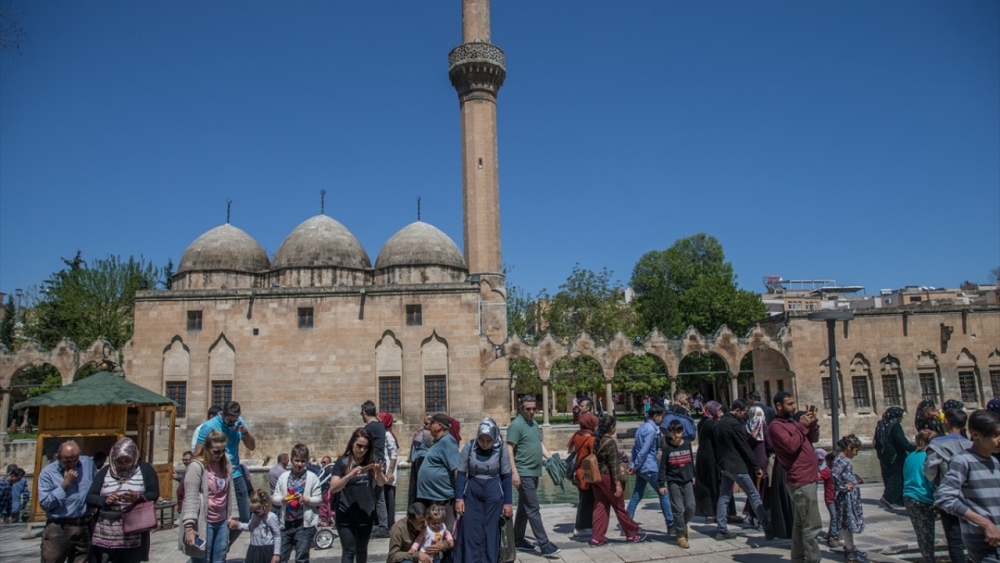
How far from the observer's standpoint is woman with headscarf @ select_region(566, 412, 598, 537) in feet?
24.2

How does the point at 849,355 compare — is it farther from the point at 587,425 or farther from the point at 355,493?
the point at 355,493

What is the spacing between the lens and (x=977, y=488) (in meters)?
4.24

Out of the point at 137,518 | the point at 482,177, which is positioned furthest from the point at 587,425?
the point at 482,177

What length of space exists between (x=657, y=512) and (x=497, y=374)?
762 inches

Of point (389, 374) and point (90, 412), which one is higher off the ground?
point (389, 374)

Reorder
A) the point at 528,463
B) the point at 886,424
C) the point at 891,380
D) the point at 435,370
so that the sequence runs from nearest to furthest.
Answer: the point at 528,463
the point at 886,424
the point at 435,370
the point at 891,380

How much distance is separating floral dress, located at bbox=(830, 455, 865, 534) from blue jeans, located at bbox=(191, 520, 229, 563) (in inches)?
231

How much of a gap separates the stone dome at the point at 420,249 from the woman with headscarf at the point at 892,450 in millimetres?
21746

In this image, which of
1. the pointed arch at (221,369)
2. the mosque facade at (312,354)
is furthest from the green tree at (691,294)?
the pointed arch at (221,369)

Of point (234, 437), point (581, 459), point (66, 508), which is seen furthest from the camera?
point (234, 437)

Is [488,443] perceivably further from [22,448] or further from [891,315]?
[891,315]

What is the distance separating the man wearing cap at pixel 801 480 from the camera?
19.6 ft

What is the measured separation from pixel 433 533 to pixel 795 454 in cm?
331

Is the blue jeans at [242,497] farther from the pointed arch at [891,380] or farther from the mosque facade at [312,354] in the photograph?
the pointed arch at [891,380]
